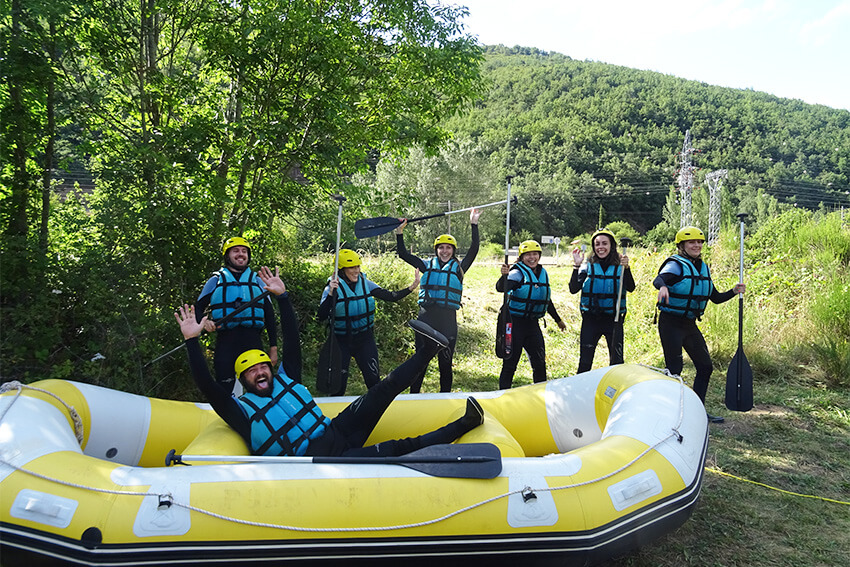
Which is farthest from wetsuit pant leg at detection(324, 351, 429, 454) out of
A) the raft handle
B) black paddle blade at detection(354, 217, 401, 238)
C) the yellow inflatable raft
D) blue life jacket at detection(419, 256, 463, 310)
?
black paddle blade at detection(354, 217, 401, 238)

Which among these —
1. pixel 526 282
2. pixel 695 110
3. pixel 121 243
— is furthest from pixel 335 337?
pixel 695 110

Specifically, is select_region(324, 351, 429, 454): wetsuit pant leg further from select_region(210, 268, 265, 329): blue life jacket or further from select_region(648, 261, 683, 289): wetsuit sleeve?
select_region(648, 261, 683, 289): wetsuit sleeve

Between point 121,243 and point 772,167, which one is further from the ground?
point 772,167

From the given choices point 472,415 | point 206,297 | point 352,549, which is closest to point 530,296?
point 472,415

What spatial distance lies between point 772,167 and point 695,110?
11630 millimetres

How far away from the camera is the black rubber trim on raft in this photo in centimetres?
219

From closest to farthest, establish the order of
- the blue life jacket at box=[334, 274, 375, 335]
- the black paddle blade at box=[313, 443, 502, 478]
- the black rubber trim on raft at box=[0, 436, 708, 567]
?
the black rubber trim on raft at box=[0, 436, 708, 567], the black paddle blade at box=[313, 443, 502, 478], the blue life jacket at box=[334, 274, 375, 335]

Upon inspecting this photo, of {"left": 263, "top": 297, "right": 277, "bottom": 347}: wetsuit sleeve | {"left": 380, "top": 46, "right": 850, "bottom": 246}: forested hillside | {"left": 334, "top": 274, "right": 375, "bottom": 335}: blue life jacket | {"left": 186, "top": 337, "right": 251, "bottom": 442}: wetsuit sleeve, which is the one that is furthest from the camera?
{"left": 380, "top": 46, "right": 850, "bottom": 246}: forested hillside

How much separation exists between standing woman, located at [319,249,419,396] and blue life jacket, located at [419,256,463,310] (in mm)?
460

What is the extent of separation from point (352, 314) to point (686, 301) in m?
2.63

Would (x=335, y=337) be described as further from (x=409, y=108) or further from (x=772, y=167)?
(x=772, y=167)

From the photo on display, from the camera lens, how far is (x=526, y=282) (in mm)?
4648

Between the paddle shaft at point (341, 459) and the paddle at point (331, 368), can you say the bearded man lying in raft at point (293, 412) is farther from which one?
the paddle at point (331, 368)

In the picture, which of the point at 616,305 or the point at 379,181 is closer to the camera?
the point at 616,305
